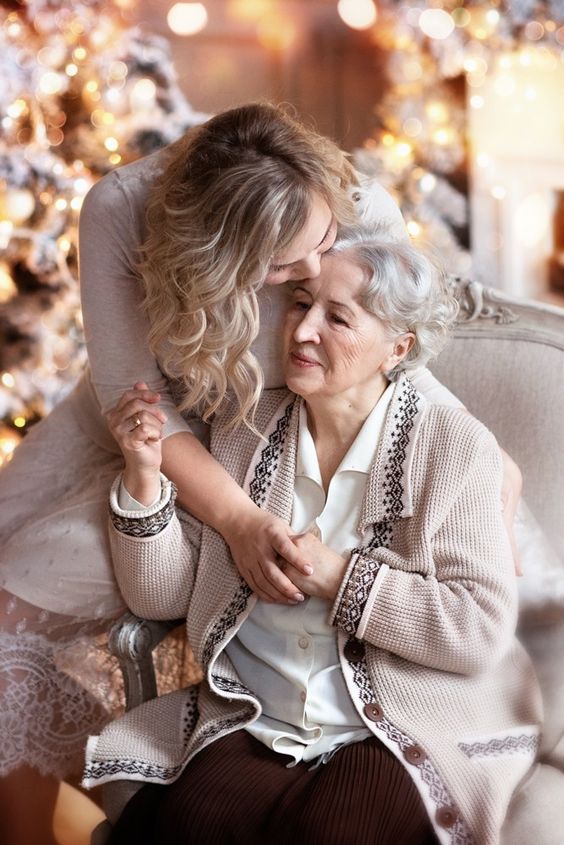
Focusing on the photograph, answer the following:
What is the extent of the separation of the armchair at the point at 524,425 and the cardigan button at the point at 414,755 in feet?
0.80

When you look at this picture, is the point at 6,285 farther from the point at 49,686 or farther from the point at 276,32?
the point at 49,686

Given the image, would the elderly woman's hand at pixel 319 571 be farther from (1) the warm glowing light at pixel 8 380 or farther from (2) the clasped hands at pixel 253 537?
(1) the warm glowing light at pixel 8 380

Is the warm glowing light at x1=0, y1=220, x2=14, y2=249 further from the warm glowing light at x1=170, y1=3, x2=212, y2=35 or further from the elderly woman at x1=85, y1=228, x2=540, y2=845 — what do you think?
the elderly woman at x1=85, y1=228, x2=540, y2=845

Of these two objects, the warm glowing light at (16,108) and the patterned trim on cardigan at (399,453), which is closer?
the patterned trim on cardigan at (399,453)

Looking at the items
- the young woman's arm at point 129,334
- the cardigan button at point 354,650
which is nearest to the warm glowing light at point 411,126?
the young woman's arm at point 129,334

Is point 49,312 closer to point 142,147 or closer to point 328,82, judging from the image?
Result: point 142,147

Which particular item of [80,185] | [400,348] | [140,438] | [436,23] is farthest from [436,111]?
[140,438]

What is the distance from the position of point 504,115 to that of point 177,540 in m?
2.64

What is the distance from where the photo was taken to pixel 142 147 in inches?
127

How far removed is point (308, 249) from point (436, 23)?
233cm

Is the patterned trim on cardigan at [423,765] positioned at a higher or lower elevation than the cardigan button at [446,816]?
higher

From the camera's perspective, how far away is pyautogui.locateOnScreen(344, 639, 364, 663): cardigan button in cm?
154

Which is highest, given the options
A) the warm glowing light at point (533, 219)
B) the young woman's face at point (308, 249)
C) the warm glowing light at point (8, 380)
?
the young woman's face at point (308, 249)

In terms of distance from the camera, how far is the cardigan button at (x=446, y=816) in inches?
55.2
